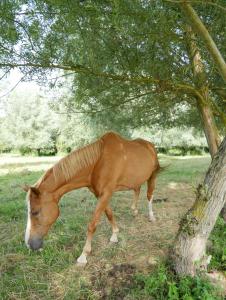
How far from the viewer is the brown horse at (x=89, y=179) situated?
→ 4066 millimetres

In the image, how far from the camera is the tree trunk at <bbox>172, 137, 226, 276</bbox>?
147 inches

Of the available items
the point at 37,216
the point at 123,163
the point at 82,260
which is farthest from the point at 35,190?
the point at 123,163

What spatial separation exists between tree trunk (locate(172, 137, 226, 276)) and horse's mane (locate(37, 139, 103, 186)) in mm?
1533

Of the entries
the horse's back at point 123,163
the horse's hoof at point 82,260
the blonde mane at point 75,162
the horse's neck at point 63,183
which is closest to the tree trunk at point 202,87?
the horse's back at point 123,163

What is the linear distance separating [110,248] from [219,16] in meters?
3.29

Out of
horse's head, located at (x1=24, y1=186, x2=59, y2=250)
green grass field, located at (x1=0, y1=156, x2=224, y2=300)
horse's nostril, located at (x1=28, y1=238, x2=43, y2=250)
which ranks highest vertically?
horse's head, located at (x1=24, y1=186, x2=59, y2=250)

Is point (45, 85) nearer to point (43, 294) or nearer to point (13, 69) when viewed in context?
point (13, 69)

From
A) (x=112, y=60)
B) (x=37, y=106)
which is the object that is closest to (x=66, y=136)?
(x=37, y=106)

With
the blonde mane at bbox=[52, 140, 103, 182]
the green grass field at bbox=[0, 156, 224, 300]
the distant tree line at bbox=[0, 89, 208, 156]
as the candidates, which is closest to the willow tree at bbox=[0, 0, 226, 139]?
the blonde mane at bbox=[52, 140, 103, 182]

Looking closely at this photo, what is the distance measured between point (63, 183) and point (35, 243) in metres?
0.81

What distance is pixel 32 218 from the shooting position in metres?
4.05

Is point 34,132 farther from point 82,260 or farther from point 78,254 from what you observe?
point 82,260

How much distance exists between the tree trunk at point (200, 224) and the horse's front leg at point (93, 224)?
1.09 metres

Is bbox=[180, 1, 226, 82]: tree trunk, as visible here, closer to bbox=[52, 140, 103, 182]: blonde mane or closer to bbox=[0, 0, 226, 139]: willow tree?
bbox=[0, 0, 226, 139]: willow tree
